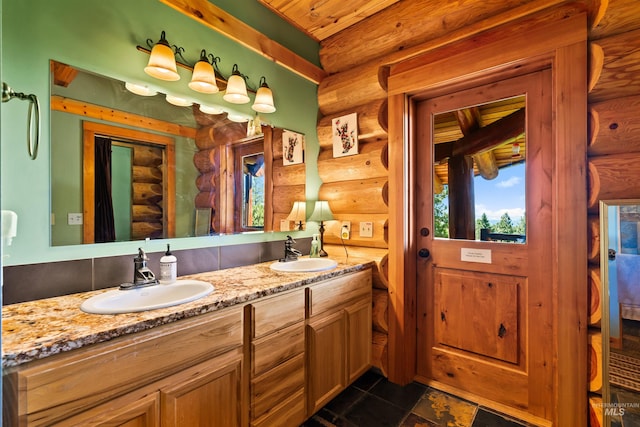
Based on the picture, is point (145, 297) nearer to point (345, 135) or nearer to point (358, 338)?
point (358, 338)

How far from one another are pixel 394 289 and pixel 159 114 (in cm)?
198

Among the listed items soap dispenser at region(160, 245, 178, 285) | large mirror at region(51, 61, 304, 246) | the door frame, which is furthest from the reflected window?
the door frame

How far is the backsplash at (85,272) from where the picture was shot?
1340 millimetres

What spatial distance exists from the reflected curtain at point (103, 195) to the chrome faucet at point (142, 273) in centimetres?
19

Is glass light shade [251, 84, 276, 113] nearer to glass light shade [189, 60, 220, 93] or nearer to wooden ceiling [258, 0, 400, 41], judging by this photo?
glass light shade [189, 60, 220, 93]

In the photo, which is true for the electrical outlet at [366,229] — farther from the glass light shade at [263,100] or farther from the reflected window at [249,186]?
the glass light shade at [263,100]

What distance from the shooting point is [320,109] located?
112 inches

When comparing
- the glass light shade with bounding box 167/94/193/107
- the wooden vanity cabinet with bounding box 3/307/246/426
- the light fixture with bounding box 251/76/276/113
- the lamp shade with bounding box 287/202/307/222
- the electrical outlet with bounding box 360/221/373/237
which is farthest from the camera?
the lamp shade with bounding box 287/202/307/222

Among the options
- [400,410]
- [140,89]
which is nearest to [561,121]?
[400,410]

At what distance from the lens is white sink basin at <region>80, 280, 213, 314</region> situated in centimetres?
122

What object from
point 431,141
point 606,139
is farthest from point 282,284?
point 606,139

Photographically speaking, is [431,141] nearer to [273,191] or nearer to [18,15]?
[273,191]

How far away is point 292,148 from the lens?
102 inches

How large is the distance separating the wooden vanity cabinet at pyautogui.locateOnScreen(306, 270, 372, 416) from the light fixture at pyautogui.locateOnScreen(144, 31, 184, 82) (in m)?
1.49
